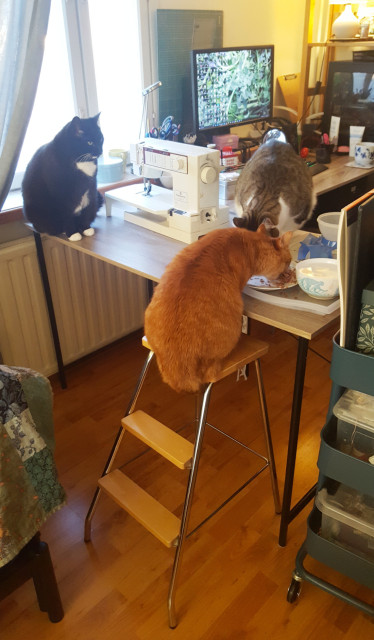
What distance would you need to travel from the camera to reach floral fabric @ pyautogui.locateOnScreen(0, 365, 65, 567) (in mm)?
1139

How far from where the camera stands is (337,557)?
4.20 feet

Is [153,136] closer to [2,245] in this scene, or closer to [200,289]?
[2,245]

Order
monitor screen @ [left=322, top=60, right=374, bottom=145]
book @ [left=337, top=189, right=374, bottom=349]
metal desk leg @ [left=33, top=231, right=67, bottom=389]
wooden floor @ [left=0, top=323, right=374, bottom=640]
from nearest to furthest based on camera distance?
book @ [left=337, top=189, right=374, bottom=349] < wooden floor @ [left=0, top=323, right=374, bottom=640] < metal desk leg @ [left=33, top=231, right=67, bottom=389] < monitor screen @ [left=322, top=60, right=374, bottom=145]

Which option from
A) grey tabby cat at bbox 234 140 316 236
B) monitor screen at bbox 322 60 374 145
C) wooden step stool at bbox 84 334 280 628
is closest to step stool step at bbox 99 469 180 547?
wooden step stool at bbox 84 334 280 628

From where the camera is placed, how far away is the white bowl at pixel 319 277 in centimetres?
121

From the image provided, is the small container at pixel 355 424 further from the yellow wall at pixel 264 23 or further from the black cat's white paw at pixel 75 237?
the yellow wall at pixel 264 23

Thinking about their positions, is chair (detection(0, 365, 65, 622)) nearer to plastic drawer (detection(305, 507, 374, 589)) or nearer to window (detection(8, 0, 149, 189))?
plastic drawer (detection(305, 507, 374, 589))

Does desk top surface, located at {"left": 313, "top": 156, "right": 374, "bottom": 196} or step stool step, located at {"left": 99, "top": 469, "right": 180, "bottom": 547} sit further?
desk top surface, located at {"left": 313, "top": 156, "right": 374, "bottom": 196}

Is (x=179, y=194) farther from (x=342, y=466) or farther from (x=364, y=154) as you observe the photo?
(x=364, y=154)

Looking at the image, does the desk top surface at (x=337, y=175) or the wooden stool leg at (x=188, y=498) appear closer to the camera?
the wooden stool leg at (x=188, y=498)

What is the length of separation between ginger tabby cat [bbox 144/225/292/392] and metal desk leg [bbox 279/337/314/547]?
17cm

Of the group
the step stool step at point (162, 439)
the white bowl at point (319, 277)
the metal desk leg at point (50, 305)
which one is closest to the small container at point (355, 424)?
the white bowl at point (319, 277)

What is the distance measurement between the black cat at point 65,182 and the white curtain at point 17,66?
0.09 m

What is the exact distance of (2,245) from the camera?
6.17 feet
